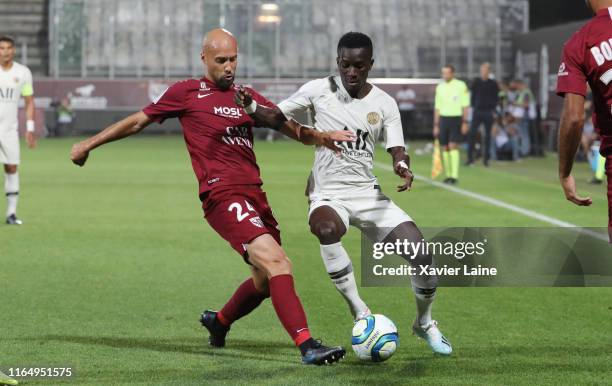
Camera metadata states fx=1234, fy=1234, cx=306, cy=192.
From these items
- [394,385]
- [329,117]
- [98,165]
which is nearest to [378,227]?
[329,117]

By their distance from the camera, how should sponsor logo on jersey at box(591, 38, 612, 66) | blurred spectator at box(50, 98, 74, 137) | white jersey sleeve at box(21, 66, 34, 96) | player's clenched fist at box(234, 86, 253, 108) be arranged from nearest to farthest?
sponsor logo on jersey at box(591, 38, 612, 66), player's clenched fist at box(234, 86, 253, 108), white jersey sleeve at box(21, 66, 34, 96), blurred spectator at box(50, 98, 74, 137)

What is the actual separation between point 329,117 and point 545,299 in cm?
293

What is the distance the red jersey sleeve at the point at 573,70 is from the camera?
5.68m

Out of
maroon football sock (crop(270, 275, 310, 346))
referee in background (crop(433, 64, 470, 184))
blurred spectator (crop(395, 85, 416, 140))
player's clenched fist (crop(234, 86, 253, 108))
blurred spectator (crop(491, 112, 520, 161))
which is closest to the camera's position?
maroon football sock (crop(270, 275, 310, 346))

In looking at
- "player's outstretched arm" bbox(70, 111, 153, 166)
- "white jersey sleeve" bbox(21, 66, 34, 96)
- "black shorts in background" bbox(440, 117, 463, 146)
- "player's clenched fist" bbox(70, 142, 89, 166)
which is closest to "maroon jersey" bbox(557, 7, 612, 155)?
"player's outstretched arm" bbox(70, 111, 153, 166)

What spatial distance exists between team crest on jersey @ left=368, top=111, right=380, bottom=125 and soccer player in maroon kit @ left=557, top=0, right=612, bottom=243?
1.91 metres

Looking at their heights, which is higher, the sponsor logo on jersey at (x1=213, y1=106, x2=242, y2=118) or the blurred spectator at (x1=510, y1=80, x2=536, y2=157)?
the sponsor logo on jersey at (x1=213, y1=106, x2=242, y2=118)

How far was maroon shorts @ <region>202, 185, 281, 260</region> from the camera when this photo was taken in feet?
22.7

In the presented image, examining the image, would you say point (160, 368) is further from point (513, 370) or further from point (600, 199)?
point (600, 199)

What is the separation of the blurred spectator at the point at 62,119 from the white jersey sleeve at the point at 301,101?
3426cm

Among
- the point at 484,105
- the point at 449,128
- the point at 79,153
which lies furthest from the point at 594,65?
the point at 484,105

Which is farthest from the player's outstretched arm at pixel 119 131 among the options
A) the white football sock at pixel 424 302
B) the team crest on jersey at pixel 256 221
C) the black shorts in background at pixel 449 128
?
the black shorts in background at pixel 449 128

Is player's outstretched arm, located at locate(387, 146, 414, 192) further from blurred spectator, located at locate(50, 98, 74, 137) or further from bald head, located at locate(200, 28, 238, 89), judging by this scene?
blurred spectator, located at locate(50, 98, 74, 137)

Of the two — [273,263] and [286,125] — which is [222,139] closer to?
[286,125]
